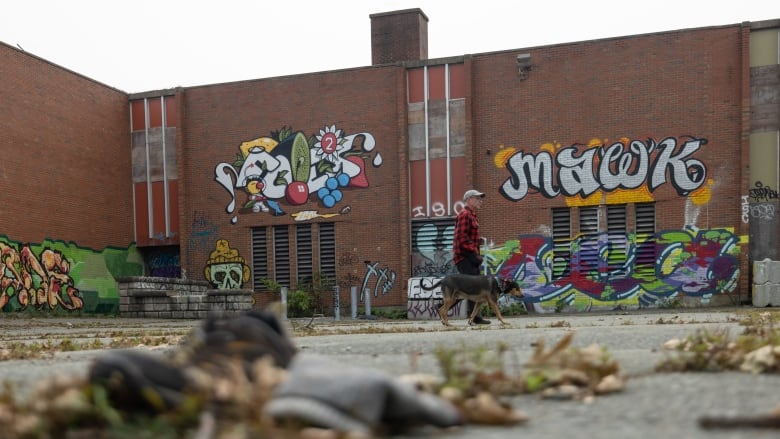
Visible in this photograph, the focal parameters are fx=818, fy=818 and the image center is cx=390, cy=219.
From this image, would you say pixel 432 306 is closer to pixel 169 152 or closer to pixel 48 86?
pixel 169 152

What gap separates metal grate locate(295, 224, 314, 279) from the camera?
2641 cm

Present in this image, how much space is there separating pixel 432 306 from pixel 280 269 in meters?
5.90

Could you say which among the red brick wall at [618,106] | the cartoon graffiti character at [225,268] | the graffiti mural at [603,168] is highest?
the red brick wall at [618,106]

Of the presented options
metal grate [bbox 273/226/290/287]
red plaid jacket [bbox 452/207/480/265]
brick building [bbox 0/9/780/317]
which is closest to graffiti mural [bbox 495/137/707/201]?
brick building [bbox 0/9/780/317]

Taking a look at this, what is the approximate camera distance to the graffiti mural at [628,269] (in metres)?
22.8

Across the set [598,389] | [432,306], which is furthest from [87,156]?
[598,389]

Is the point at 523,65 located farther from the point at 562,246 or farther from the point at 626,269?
the point at 626,269

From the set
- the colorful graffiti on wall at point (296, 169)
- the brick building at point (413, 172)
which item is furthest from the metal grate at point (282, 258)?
the colorful graffiti on wall at point (296, 169)

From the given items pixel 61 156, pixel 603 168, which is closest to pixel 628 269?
pixel 603 168

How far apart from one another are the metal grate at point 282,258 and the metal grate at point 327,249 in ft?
3.93

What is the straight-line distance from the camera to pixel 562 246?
2416cm

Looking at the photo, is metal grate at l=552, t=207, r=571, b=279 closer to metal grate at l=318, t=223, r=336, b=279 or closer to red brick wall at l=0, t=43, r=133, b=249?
metal grate at l=318, t=223, r=336, b=279

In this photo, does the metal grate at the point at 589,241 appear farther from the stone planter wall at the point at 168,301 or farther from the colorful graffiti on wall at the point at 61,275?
the colorful graffiti on wall at the point at 61,275

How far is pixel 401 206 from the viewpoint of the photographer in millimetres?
25281
